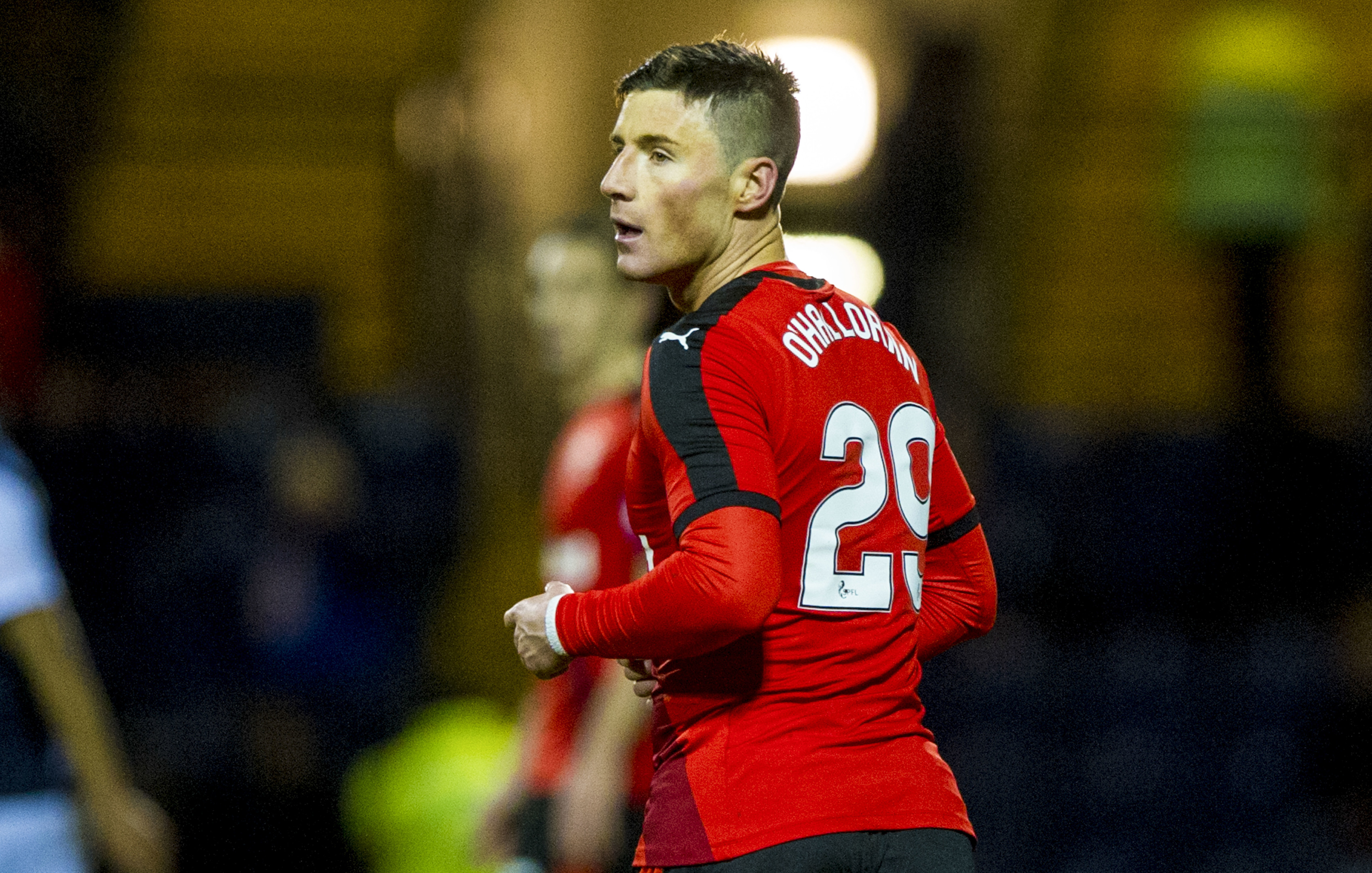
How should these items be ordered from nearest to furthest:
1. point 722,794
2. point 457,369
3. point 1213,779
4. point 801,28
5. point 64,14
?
point 722,794 < point 1213,779 < point 64,14 < point 457,369 < point 801,28

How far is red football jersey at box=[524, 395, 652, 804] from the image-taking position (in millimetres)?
3605

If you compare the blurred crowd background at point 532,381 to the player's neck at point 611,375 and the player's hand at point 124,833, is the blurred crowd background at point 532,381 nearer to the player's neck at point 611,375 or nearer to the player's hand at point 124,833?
the player's neck at point 611,375

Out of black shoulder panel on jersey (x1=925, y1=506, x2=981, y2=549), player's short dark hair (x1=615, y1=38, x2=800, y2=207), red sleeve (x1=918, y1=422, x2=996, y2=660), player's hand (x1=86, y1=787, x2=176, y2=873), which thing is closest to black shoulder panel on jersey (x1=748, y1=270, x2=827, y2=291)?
player's short dark hair (x1=615, y1=38, x2=800, y2=207)

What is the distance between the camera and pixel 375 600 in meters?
6.80

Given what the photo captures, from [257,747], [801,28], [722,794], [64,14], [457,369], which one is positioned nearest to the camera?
[722,794]

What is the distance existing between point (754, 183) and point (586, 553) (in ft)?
5.02

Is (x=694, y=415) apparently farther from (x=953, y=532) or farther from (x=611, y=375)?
(x=611, y=375)

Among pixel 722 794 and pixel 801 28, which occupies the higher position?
pixel 801 28

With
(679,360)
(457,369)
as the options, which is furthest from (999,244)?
(679,360)

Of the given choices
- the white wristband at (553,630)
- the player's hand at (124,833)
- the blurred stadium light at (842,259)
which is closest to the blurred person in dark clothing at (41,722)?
the player's hand at (124,833)

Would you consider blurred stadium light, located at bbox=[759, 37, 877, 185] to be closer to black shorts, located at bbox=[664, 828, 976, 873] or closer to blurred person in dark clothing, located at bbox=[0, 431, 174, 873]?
blurred person in dark clothing, located at bbox=[0, 431, 174, 873]

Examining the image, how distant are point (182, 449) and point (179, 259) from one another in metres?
2.42

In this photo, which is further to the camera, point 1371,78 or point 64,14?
point 1371,78

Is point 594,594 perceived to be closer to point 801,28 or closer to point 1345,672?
point 1345,672
